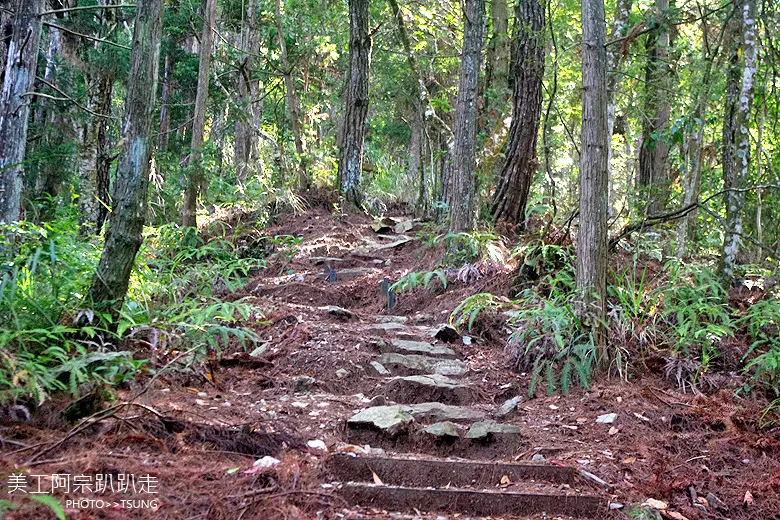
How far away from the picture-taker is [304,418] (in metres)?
4.10

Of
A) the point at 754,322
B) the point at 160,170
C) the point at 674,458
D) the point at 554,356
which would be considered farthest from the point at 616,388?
the point at 160,170

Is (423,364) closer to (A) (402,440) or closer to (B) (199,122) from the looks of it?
(A) (402,440)

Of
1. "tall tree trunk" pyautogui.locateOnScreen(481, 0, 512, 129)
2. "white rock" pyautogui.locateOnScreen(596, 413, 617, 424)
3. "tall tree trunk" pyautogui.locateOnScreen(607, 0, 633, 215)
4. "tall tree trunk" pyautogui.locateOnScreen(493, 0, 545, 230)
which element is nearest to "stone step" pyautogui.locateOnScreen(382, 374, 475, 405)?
"white rock" pyautogui.locateOnScreen(596, 413, 617, 424)

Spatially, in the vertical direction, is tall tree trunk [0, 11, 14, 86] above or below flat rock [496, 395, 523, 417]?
above

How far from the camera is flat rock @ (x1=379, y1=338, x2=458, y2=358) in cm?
566

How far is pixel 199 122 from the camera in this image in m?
10.1

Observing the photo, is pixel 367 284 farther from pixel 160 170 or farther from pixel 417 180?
pixel 417 180

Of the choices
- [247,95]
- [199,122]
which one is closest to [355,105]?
[247,95]

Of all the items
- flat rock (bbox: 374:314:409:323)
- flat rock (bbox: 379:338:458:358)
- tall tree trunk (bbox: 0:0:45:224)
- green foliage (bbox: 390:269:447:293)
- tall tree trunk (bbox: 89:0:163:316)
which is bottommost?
flat rock (bbox: 379:338:458:358)

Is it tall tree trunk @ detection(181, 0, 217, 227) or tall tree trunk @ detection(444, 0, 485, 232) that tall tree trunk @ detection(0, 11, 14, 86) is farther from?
tall tree trunk @ detection(444, 0, 485, 232)

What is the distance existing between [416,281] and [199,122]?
4755 mm

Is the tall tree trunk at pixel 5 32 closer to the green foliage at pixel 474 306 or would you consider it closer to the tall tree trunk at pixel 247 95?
the tall tree trunk at pixel 247 95

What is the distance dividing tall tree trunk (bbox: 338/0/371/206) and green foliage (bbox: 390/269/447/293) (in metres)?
5.09

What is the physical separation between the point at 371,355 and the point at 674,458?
8.44ft
